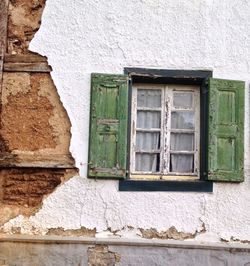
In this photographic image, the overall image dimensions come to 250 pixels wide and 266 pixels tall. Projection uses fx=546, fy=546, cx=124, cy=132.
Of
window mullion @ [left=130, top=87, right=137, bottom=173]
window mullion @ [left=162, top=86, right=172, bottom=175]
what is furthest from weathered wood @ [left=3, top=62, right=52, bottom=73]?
window mullion @ [left=162, top=86, right=172, bottom=175]

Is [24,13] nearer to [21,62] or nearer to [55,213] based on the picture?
[21,62]

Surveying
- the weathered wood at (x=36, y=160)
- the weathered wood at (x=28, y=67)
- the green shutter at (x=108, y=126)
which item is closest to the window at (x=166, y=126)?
the green shutter at (x=108, y=126)

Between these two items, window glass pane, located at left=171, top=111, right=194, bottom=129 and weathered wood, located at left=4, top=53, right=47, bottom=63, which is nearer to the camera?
weathered wood, located at left=4, top=53, right=47, bottom=63

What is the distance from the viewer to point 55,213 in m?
6.14

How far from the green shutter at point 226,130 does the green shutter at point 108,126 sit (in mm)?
994

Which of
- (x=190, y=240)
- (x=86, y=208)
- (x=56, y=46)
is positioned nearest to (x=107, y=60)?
(x=56, y=46)

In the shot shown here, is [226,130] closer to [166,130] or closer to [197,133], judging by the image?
[197,133]

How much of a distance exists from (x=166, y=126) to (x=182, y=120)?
212mm

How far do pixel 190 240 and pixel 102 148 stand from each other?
1431 millimetres

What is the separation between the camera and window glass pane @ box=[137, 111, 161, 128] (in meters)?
6.48

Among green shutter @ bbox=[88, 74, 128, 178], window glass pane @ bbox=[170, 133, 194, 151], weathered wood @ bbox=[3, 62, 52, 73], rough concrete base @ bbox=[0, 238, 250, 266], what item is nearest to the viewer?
rough concrete base @ bbox=[0, 238, 250, 266]

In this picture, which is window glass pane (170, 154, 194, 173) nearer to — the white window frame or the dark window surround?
the white window frame

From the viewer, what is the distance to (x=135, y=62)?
6.40m

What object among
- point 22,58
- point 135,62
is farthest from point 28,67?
point 135,62
